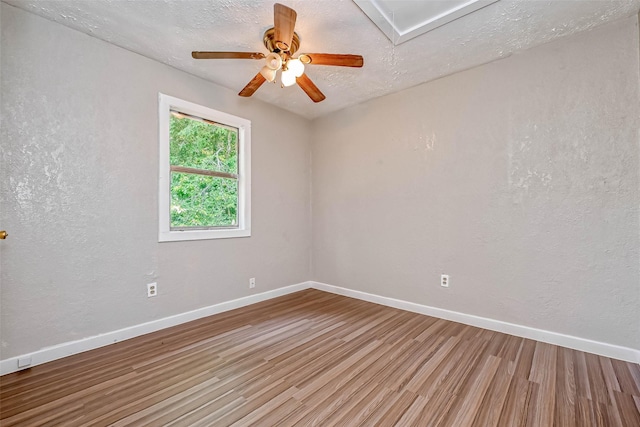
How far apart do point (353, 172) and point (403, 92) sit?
3.80 feet

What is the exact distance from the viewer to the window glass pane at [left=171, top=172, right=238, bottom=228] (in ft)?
9.68

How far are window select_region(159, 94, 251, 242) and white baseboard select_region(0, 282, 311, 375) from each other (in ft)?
2.64

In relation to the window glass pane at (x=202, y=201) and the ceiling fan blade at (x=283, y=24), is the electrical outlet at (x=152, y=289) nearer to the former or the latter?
the window glass pane at (x=202, y=201)

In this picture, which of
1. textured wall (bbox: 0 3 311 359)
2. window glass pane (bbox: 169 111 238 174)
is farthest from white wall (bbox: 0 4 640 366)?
window glass pane (bbox: 169 111 238 174)

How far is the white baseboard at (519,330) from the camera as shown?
85.3 inches

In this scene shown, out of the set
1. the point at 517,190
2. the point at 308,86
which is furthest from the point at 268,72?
the point at 517,190

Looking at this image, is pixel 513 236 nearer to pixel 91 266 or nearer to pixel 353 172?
pixel 353 172

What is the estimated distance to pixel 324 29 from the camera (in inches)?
88.6

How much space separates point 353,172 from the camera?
3.83 meters

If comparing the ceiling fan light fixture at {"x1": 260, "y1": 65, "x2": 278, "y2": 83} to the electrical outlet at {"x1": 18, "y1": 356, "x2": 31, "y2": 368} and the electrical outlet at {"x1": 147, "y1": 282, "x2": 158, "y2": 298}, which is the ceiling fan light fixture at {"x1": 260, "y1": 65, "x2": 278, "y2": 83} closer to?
the electrical outlet at {"x1": 147, "y1": 282, "x2": 158, "y2": 298}

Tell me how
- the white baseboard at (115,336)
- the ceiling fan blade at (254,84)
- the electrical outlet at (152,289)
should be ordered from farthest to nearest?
the electrical outlet at (152,289), the ceiling fan blade at (254,84), the white baseboard at (115,336)

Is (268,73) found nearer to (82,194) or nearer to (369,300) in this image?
→ (82,194)

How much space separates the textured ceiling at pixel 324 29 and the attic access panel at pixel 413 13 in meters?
0.07

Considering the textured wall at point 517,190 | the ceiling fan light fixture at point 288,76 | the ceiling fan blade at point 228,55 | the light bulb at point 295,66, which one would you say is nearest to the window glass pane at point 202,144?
the ceiling fan blade at point 228,55
